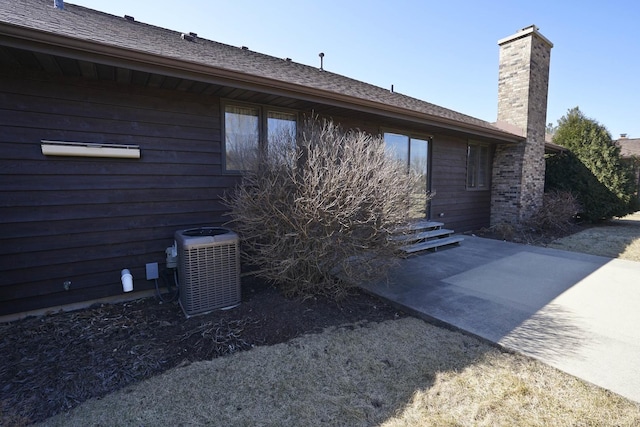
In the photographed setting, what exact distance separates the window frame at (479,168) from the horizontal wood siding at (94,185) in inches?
271

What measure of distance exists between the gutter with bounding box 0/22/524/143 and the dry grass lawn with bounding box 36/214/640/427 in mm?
2937

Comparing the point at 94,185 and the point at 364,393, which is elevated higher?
the point at 94,185

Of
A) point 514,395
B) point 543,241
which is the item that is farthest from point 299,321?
point 543,241

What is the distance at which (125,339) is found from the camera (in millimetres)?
2820

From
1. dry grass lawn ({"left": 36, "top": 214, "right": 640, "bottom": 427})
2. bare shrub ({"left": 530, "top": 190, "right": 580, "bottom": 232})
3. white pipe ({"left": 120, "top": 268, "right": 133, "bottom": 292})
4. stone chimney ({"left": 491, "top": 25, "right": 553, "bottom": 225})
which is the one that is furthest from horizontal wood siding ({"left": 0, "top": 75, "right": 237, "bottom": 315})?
bare shrub ({"left": 530, "top": 190, "right": 580, "bottom": 232})

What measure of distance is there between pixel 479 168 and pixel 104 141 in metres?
8.86

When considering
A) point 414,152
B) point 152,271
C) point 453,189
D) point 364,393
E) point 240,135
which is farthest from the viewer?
point 453,189

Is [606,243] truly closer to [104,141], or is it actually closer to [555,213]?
[555,213]

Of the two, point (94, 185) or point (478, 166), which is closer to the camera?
point (94, 185)

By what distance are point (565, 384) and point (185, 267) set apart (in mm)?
3337

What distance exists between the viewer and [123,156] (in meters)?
3.56

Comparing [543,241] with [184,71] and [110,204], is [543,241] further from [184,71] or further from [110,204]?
[110,204]

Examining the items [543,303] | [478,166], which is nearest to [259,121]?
[543,303]

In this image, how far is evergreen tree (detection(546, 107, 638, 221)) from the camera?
33.3 feet
